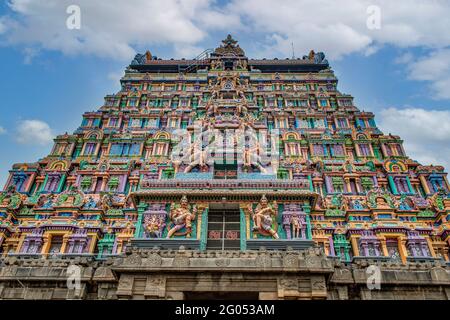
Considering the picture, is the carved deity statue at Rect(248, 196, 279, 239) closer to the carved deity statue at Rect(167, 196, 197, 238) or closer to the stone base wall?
the carved deity statue at Rect(167, 196, 197, 238)

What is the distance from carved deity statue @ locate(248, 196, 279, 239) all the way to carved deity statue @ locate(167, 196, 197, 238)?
3202mm

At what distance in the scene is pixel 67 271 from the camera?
1505cm

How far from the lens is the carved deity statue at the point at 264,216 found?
1895 centimetres

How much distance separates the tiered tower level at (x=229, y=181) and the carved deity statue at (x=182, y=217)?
0.07 metres

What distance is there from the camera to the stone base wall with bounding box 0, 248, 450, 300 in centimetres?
1373

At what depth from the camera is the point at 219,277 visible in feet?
45.4

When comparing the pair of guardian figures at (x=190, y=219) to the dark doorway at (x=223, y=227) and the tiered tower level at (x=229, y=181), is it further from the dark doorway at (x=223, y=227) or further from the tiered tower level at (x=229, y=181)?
the dark doorway at (x=223, y=227)

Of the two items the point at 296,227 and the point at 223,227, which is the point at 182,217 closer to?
the point at 223,227

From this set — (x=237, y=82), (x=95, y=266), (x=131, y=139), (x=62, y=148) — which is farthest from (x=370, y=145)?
(x=62, y=148)

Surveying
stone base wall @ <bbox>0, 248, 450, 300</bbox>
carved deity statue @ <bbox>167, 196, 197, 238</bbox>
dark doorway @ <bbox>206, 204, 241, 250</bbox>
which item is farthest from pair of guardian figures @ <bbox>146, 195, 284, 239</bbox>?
stone base wall @ <bbox>0, 248, 450, 300</bbox>

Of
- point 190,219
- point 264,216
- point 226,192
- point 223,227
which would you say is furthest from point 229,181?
point 190,219

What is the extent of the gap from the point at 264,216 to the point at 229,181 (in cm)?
313

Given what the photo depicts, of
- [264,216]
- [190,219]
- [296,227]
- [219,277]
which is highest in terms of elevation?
[264,216]
